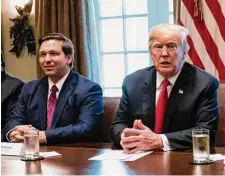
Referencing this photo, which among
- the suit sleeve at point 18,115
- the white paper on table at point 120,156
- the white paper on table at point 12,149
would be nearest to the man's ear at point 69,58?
the suit sleeve at point 18,115

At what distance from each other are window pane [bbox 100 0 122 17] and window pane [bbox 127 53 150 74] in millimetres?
418

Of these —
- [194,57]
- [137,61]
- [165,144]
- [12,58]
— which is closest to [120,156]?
[165,144]

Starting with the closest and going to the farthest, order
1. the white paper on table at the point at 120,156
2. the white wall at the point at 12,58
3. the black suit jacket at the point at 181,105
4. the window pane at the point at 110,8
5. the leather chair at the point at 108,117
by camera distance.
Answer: the white paper on table at the point at 120,156, the black suit jacket at the point at 181,105, the leather chair at the point at 108,117, the window pane at the point at 110,8, the white wall at the point at 12,58

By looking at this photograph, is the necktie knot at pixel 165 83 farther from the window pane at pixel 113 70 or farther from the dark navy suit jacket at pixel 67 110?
the window pane at pixel 113 70

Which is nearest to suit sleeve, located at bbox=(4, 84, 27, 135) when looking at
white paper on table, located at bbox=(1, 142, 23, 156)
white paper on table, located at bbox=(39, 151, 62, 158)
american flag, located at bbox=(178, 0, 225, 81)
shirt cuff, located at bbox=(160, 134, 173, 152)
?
white paper on table, located at bbox=(1, 142, 23, 156)

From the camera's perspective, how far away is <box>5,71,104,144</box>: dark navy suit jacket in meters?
2.51

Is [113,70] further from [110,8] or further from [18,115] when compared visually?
[18,115]

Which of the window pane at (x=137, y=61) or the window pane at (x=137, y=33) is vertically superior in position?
the window pane at (x=137, y=33)

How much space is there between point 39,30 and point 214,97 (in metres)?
2.18

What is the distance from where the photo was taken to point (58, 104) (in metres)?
2.66

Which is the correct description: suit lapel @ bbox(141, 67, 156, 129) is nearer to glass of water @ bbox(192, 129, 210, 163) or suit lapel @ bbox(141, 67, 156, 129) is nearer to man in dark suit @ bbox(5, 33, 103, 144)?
man in dark suit @ bbox(5, 33, 103, 144)

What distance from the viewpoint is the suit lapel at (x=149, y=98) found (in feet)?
7.75

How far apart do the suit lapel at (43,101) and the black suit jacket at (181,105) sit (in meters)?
0.50

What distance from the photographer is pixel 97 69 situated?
3971mm
